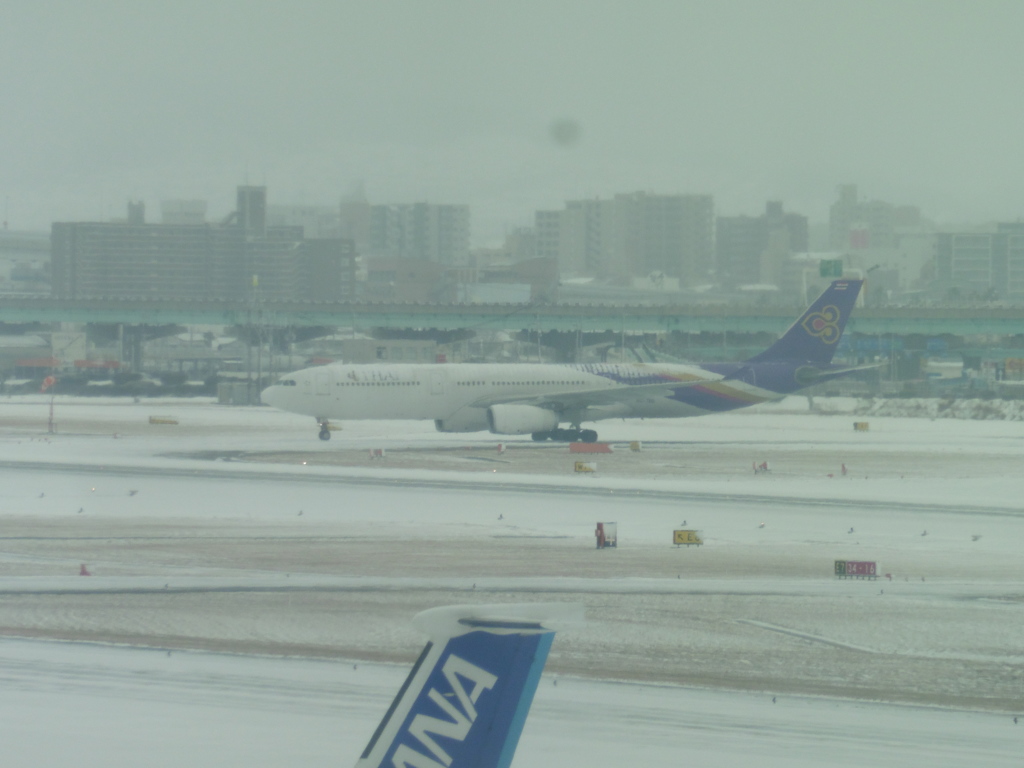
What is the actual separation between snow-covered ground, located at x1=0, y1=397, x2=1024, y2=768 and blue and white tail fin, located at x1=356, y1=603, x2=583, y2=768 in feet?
1.81

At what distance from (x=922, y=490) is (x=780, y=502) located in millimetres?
5520

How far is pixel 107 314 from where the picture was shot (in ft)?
374

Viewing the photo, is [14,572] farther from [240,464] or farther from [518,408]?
[518,408]

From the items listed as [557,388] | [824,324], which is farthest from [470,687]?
[824,324]

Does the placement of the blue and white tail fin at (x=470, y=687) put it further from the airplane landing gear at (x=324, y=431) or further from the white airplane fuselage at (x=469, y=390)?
the airplane landing gear at (x=324, y=431)

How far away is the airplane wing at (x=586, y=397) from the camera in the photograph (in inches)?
1896

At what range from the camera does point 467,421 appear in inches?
1893

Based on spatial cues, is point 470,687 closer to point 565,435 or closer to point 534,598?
point 534,598

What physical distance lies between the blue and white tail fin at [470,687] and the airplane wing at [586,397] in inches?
1626

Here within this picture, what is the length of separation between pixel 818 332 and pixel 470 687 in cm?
4879

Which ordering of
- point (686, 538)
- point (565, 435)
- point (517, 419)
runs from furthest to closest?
point (565, 435)
point (517, 419)
point (686, 538)

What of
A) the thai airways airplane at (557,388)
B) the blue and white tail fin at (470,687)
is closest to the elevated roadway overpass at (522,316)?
the thai airways airplane at (557,388)

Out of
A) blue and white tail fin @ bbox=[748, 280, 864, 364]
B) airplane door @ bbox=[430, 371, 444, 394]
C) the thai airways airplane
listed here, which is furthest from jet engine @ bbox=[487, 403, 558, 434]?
blue and white tail fin @ bbox=[748, 280, 864, 364]

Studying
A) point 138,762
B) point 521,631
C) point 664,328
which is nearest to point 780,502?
point 138,762
